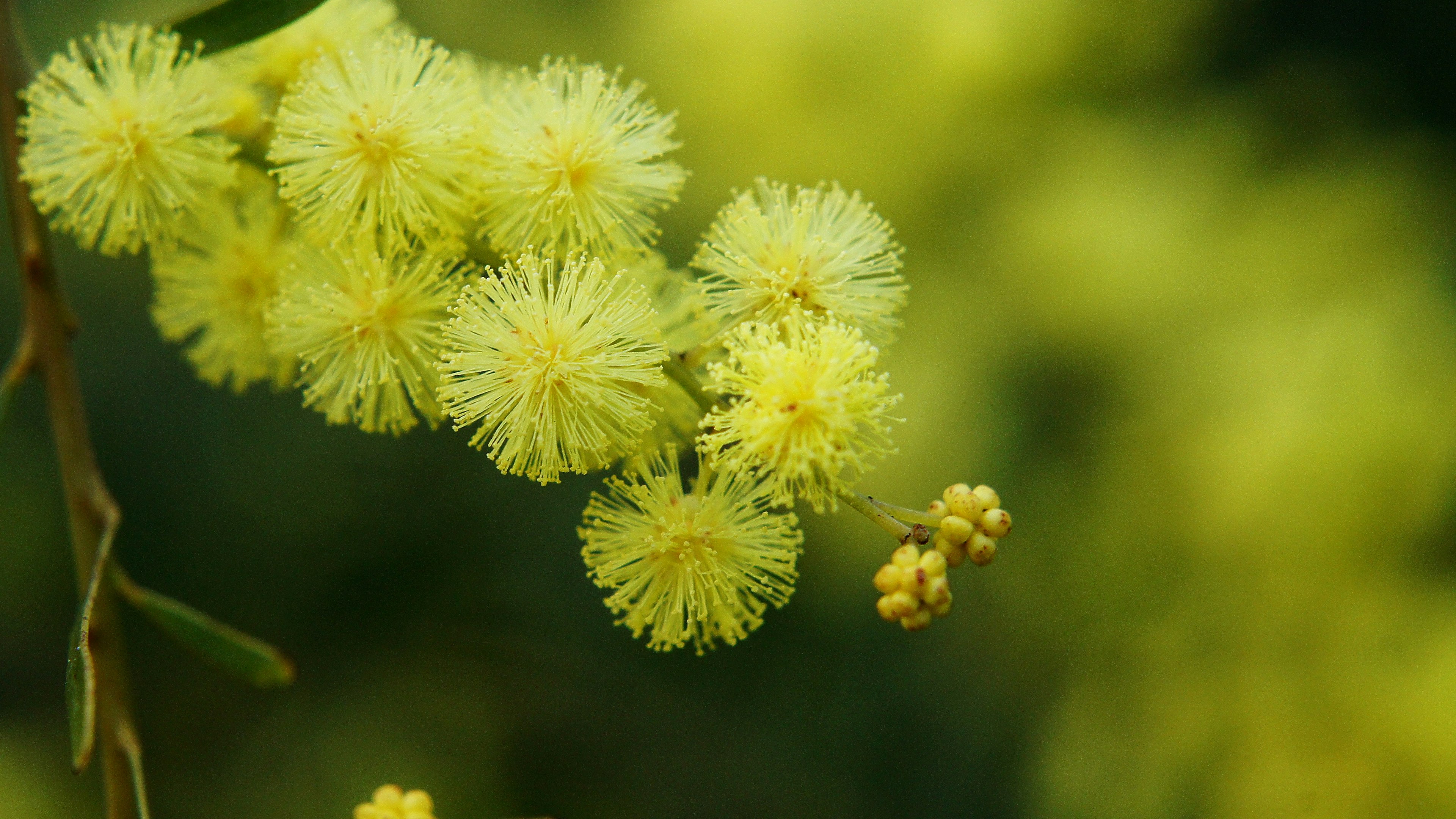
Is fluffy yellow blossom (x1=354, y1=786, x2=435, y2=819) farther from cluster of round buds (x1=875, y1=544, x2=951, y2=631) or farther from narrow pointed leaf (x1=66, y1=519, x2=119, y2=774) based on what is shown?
cluster of round buds (x1=875, y1=544, x2=951, y2=631)

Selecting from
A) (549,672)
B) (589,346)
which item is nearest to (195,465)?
(549,672)

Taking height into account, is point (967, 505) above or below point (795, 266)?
below

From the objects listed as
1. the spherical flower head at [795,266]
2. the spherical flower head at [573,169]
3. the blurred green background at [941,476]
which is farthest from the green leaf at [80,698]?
the blurred green background at [941,476]

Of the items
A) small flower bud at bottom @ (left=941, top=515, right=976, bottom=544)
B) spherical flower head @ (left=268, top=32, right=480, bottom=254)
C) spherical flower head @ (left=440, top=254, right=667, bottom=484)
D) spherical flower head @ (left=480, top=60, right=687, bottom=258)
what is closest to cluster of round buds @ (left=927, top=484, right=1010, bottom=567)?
small flower bud at bottom @ (left=941, top=515, right=976, bottom=544)

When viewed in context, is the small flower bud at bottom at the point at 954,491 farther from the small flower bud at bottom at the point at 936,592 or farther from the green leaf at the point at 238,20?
the green leaf at the point at 238,20

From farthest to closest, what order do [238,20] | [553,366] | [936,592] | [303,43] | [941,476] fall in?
1. [941,476]
2. [303,43]
3. [238,20]
4. [553,366]
5. [936,592]

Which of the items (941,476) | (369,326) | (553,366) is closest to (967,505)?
(553,366)

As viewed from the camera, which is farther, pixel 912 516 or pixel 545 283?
pixel 545 283

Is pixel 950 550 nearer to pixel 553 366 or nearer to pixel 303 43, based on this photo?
pixel 553 366
